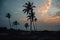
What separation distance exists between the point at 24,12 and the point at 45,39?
34.5 metres

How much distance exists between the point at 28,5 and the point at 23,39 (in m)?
34.9

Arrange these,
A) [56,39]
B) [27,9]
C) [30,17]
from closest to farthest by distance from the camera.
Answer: [56,39] → [27,9] → [30,17]

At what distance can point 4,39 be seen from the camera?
1693 inches

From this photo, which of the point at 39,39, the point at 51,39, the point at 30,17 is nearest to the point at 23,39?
the point at 39,39

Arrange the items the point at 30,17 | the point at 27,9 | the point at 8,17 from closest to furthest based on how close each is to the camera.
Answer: the point at 27,9
the point at 30,17
the point at 8,17

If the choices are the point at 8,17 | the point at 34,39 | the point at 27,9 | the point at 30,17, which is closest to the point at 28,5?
the point at 27,9

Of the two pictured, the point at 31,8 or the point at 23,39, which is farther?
the point at 31,8

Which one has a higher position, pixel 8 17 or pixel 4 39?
pixel 8 17

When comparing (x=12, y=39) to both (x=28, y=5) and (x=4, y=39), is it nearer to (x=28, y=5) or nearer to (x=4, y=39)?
(x=4, y=39)

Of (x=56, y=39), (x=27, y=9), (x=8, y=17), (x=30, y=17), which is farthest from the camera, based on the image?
(x=8, y=17)

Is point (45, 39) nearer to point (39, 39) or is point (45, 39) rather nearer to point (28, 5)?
point (39, 39)

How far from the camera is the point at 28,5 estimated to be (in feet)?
248

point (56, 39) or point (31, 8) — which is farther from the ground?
point (31, 8)

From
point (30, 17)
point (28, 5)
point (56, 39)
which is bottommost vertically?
point (56, 39)
